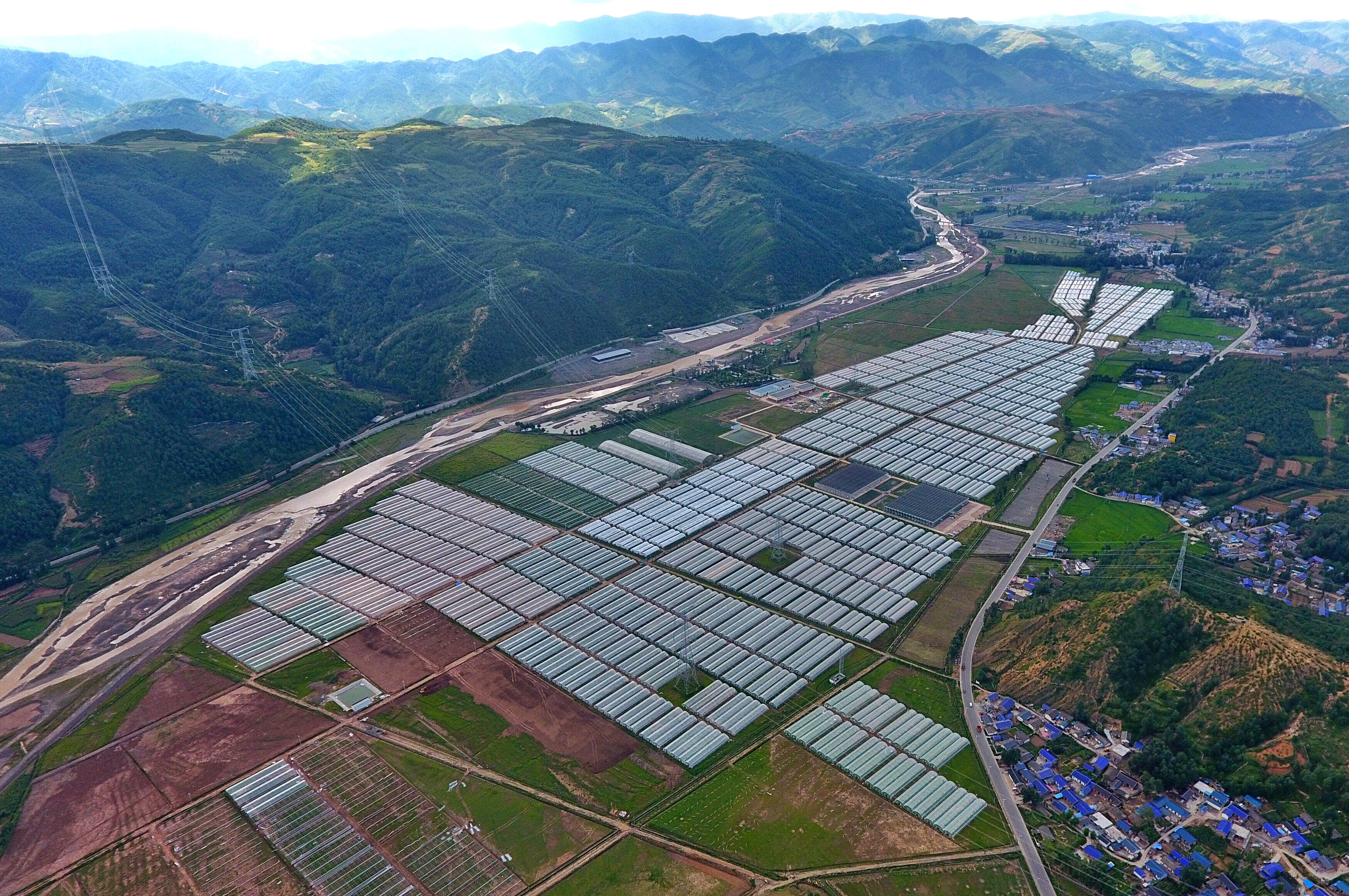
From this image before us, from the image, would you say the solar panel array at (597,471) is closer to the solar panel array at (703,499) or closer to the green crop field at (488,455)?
the green crop field at (488,455)

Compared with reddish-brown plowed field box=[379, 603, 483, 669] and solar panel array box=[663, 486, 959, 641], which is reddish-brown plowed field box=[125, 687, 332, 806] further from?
solar panel array box=[663, 486, 959, 641]

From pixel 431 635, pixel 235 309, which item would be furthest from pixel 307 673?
pixel 235 309

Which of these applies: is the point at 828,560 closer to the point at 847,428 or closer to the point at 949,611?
the point at 949,611

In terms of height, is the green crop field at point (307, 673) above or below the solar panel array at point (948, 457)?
above

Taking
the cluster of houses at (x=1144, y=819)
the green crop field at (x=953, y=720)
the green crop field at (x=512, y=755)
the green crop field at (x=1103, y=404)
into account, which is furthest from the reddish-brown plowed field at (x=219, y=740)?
the green crop field at (x=1103, y=404)

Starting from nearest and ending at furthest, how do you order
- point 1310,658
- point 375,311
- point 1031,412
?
1. point 1310,658
2. point 1031,412
3. point 375,311

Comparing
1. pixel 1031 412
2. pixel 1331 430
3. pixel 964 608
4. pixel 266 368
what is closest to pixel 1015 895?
pixel 964 608

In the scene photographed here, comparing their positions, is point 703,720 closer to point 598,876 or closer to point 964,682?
point 598,876
